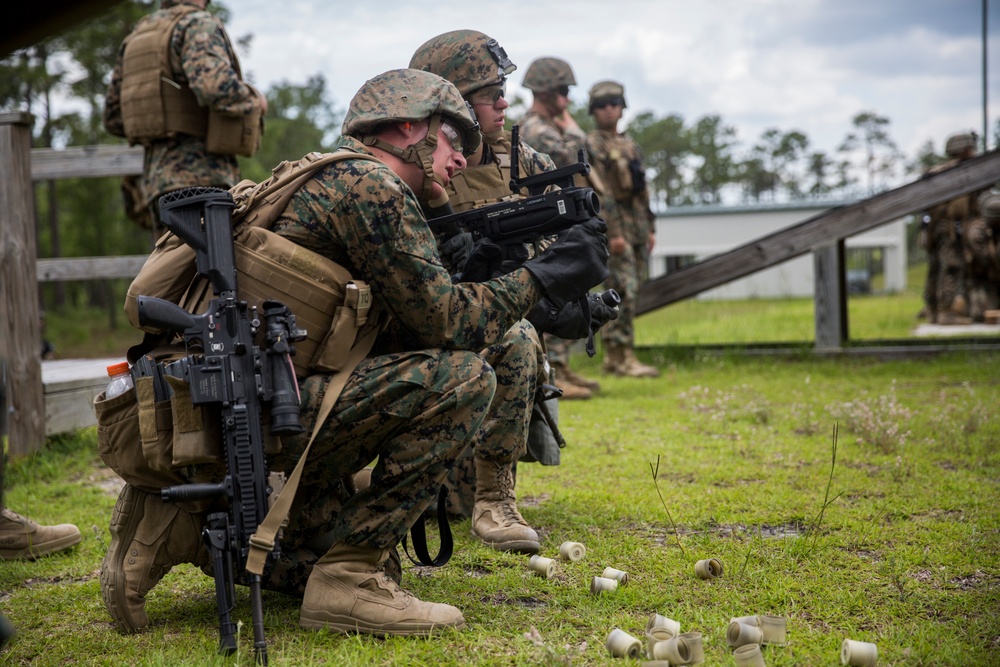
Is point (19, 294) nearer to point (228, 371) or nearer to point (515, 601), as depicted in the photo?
point (228, 371)

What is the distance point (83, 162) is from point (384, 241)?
16.8 ft

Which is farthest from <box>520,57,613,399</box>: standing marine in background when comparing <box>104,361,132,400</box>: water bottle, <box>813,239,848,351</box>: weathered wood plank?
<box>104,361,132,400</box>: water bottle

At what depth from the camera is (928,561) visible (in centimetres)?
370

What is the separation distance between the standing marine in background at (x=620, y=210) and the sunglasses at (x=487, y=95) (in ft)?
16.2

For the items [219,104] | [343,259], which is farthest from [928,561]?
[219,104]

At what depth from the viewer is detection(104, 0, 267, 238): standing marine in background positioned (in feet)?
19.6

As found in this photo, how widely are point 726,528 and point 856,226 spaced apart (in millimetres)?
6352

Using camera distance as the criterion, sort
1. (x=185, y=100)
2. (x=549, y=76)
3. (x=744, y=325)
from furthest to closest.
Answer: (x=744, y=325)
(x=549, y=76)
(x=185, y=100)

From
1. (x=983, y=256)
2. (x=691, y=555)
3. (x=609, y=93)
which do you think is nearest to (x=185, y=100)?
(x=691, y=555)

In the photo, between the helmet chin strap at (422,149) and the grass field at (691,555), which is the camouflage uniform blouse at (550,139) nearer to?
the grass field at (691,555)

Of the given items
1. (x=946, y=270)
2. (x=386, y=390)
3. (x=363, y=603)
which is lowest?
(x=363, y=603)

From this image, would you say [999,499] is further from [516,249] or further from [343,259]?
[343,259]

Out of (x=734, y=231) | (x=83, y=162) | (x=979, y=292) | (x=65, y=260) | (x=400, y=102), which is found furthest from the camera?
(x=734, y=231)

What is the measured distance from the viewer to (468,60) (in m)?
4.67
